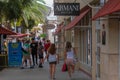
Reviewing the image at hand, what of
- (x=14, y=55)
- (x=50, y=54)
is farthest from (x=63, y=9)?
(x=14, y=55)

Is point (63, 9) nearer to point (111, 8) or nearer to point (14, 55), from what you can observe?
point (111, 8)

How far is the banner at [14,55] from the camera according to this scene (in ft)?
79.8

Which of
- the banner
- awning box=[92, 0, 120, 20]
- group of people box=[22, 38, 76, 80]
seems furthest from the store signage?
the banner

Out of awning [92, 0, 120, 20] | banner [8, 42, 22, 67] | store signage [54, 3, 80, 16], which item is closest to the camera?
awning [92, 0, 120, 20]

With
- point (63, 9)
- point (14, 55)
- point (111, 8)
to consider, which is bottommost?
point (14, 55)

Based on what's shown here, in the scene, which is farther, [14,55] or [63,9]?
[14,55]

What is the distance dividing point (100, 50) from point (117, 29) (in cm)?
160

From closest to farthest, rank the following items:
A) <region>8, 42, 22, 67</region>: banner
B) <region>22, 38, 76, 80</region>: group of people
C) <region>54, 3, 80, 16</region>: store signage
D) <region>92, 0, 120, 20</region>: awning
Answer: <region>92, 0, 120, 20</region>: awning < <region>22, 38, 76, 80</region>: group of people < <region>54, 3, 80, 16</region>: store signage < <region>8, 42, 22, 67</region>: banner

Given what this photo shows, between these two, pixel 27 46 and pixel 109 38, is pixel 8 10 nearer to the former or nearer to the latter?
pixel 27 46

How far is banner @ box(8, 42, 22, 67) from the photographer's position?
24.3 metres

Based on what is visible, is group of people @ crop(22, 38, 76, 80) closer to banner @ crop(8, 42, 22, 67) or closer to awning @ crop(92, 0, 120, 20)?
banner @ crop(8, 42, 22, 67)

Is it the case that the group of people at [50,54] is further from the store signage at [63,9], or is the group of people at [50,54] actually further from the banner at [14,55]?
the store signage at [63,9]

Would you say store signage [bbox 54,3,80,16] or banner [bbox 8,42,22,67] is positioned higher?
store signage [bbox 54,3,80,16]

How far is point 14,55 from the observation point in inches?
961
